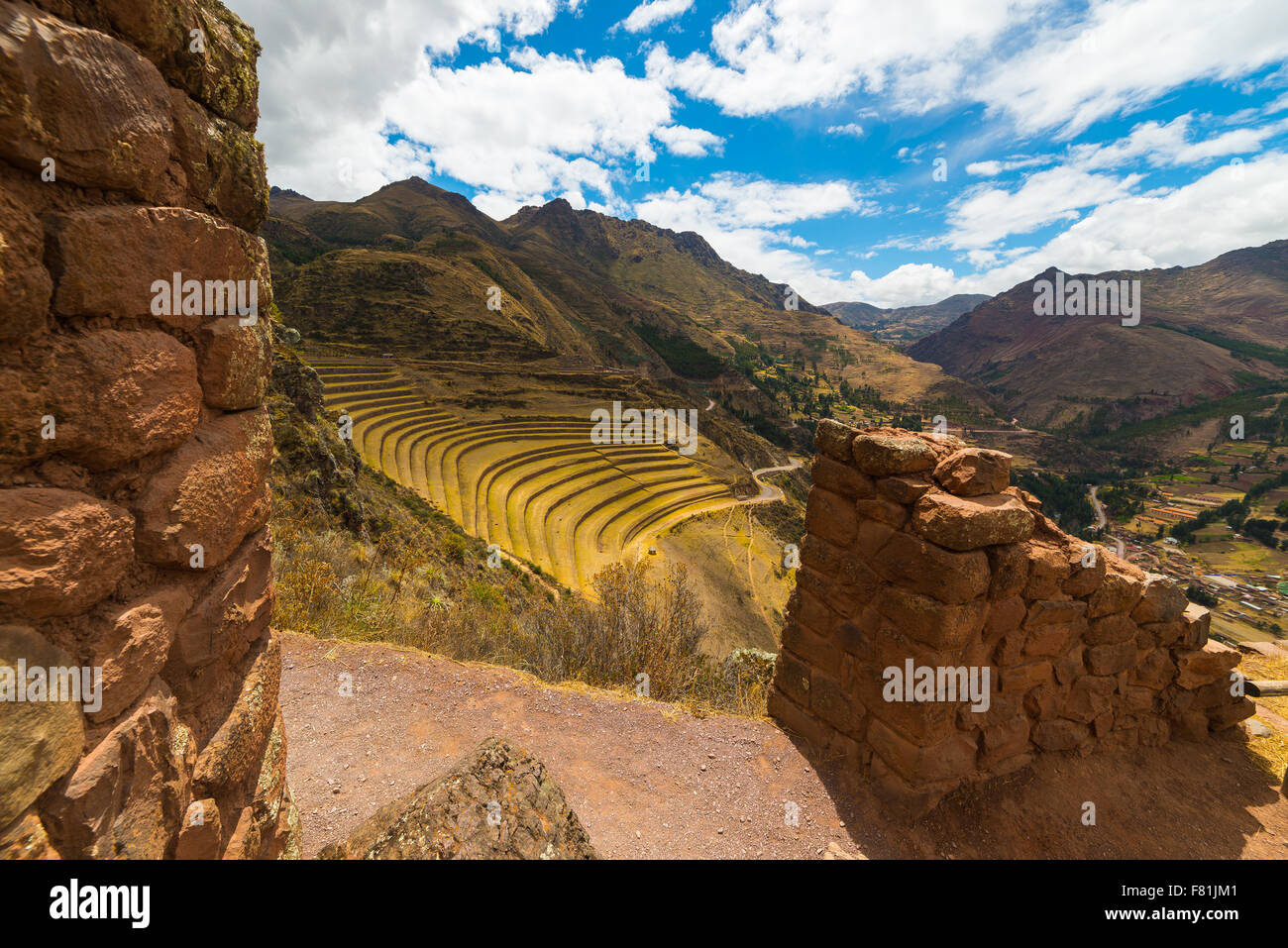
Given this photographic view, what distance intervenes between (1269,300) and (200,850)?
11807 inches

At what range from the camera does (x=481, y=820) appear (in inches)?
102

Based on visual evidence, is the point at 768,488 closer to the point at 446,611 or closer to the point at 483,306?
the point at 483,306

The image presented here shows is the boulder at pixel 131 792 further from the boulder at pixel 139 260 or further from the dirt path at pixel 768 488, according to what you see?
the dirt path at pixel 768 488

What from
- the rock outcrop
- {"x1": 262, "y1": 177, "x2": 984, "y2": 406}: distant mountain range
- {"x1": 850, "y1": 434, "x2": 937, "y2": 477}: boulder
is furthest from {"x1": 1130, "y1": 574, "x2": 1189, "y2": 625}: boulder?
{"x1": 262, "y1": 177, "x2": 984, "y2": 406}: distant mountain range

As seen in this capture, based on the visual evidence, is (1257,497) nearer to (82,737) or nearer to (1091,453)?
(1091,453)

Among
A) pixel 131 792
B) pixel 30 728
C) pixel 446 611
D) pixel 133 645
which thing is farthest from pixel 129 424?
pixel 446 611

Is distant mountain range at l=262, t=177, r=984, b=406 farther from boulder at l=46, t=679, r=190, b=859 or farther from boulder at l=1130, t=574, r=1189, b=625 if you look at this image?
boulder at l=1130, t=574, r=1189, b=625

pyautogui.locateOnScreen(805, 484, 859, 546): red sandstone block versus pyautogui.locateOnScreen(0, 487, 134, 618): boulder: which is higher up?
pyautogui.locateOnScreen(0, 487, 134, 618): boulder

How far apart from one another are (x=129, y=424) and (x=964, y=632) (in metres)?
5.39

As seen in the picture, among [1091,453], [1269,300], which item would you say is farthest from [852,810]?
[1269,300]

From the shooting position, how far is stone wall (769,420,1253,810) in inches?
170

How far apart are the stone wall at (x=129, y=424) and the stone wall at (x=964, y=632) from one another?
4.74 meters

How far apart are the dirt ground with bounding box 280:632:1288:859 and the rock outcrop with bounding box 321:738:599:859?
6.79ft

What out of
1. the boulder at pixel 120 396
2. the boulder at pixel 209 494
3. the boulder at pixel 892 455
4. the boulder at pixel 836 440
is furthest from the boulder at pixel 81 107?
the boulder at pixel 892 455
